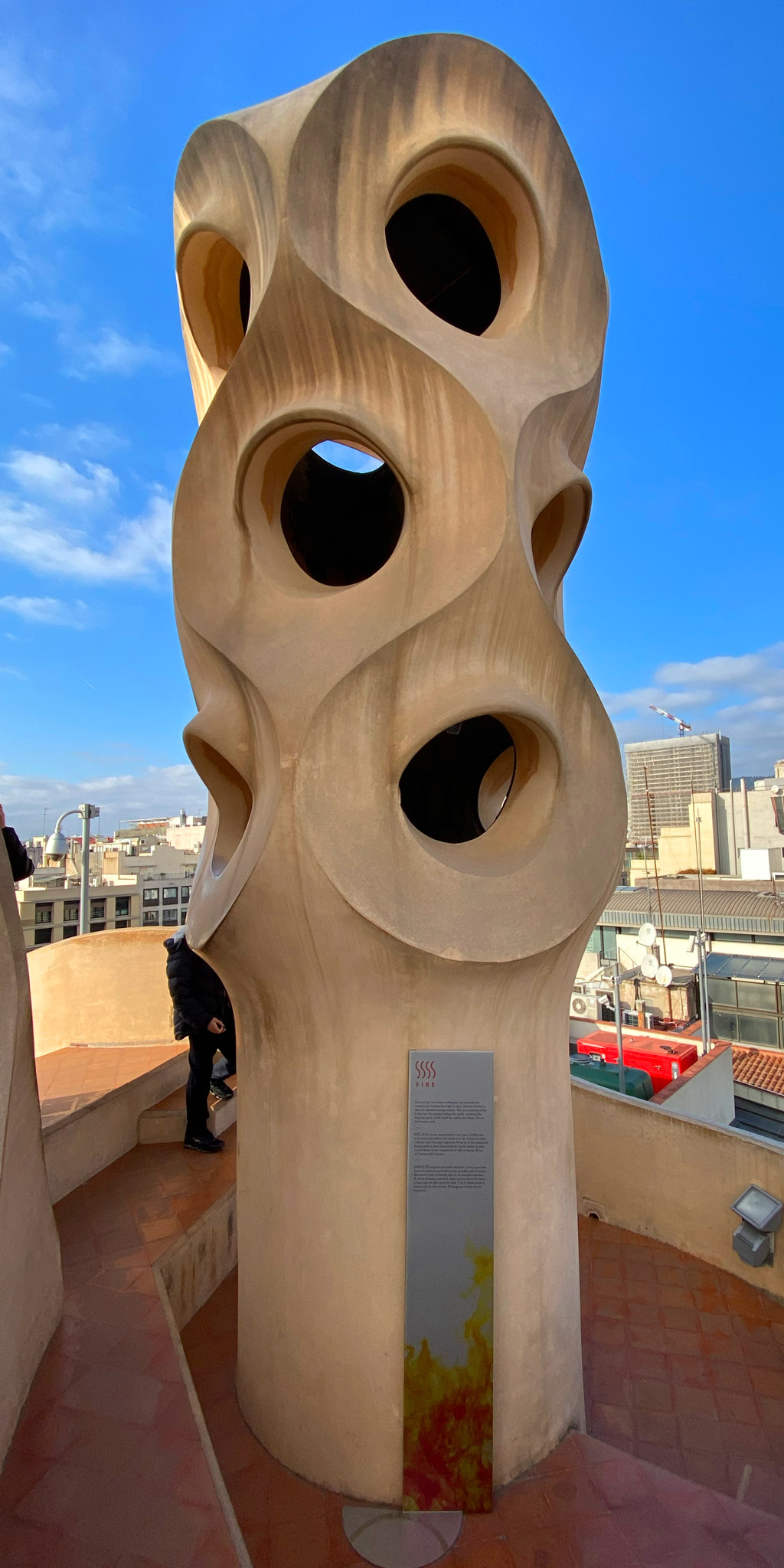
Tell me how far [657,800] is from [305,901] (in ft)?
227

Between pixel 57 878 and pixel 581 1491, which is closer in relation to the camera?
pixel 581 1491

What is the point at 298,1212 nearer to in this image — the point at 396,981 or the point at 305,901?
the point at 396,981

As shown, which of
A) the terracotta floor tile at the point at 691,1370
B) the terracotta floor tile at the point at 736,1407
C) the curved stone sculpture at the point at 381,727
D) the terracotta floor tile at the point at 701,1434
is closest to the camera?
the curved stone sculpture at the point at 381,727

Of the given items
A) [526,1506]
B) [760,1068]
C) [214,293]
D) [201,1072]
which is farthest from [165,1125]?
[760,1068]

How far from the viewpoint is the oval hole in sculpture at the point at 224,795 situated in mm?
5645

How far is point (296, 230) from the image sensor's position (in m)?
4.55

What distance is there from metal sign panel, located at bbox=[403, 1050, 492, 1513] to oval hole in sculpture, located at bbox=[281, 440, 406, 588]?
4401 millimetres

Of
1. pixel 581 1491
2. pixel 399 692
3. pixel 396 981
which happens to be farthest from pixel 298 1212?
pixel 399 692

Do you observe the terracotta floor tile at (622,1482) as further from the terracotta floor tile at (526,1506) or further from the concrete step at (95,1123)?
the concrete step at (95,1123)

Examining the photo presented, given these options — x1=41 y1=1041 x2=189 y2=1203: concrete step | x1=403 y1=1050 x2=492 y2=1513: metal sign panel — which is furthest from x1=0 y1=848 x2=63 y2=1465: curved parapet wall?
x1=403 y1=1050 x2=492 y2=1513: metal sign panel

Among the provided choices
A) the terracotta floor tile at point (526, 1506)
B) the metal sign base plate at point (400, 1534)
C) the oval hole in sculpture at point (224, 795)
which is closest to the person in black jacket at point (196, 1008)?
the oval hole in sculpture at point (224, 795)

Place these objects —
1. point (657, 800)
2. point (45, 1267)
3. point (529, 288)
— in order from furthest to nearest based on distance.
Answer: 1. point (657, 800)
2. point (529, 288)
3. point (45, 1267)

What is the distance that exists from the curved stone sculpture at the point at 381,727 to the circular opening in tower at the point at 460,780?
6.16 ft

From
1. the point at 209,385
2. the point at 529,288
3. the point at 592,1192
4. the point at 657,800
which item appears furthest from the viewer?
the point at 657,800
